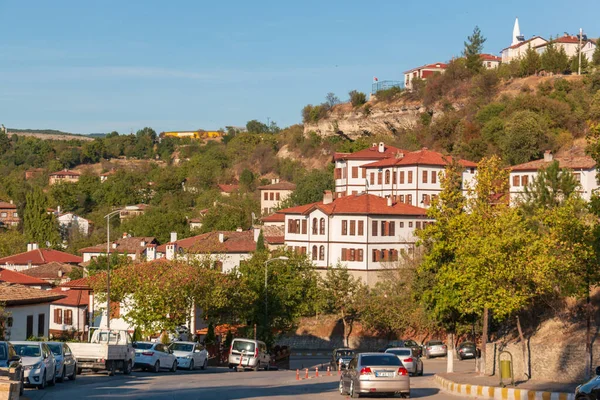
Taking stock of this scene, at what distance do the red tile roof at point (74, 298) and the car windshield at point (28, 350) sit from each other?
46.2 metres

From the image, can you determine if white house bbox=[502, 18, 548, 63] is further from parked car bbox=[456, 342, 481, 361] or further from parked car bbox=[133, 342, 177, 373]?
parked car bbox=[133, 342, 177, 373]

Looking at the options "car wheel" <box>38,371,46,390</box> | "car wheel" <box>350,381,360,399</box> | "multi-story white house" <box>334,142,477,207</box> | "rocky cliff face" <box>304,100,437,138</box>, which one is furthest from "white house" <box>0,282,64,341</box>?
"rocky cliff face" <box>304,100,437,138</box>

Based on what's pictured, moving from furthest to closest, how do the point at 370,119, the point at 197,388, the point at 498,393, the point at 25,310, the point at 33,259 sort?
the point at 370,119 < the point at 33,259 < the point at 25,310 < the point at 197,388 < the point at 498,393

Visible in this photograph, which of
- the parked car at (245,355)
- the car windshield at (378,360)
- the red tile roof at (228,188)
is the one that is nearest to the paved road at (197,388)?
the car windshield at (378,360)

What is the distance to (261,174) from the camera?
A: 180m

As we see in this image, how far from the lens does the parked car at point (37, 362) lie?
2967cm

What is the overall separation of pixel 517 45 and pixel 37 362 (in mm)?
143972

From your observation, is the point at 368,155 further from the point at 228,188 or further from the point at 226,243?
the point at 228,188

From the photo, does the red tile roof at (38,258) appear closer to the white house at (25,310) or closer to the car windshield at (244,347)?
the white house at (25,310)

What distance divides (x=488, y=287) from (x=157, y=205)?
14611cm

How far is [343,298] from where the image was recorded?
82.6 metres

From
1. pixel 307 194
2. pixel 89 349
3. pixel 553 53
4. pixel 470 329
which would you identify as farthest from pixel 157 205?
pixel 89 349

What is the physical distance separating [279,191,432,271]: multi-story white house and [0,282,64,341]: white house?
143ft

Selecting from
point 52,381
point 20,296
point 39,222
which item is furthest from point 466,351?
point 39,222
